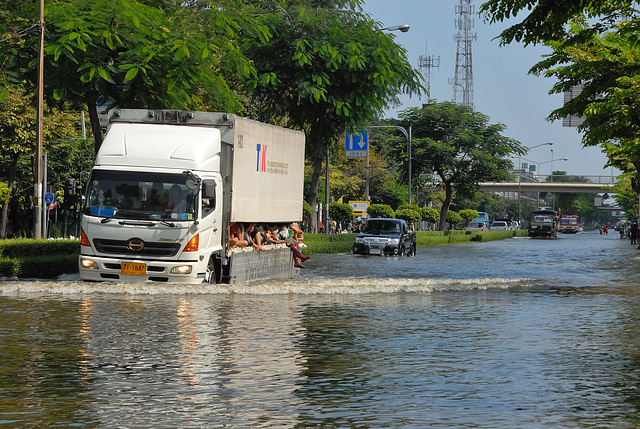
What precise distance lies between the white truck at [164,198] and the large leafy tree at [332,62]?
15372mm

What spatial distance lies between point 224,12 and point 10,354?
57.7ft

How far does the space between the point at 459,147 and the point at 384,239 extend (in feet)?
116

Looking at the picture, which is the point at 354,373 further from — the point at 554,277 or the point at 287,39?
A: the point at 287,39

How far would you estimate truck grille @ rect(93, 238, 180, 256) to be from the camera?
18.2m

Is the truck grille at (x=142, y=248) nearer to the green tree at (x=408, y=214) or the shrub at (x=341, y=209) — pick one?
the green tree at (x=408, y=214)

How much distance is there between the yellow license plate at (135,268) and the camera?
18.2m

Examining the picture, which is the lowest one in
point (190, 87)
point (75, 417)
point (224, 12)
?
point (75, 417)

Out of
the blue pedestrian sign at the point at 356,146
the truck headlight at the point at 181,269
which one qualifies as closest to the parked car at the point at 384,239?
the blue pedestrian sign at the point at 356,146

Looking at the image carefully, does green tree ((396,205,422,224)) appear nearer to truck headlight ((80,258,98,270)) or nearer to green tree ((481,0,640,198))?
green tree ((481,0,640,198))

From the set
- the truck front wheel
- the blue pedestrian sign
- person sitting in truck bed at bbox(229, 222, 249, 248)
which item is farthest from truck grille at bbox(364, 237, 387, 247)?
the truck front wheel

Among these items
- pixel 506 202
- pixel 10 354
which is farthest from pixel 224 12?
pixel 506 202

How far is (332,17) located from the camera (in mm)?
37000

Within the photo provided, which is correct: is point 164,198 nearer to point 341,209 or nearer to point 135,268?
point 135,268

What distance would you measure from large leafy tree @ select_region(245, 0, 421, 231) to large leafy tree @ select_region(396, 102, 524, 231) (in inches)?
1320
